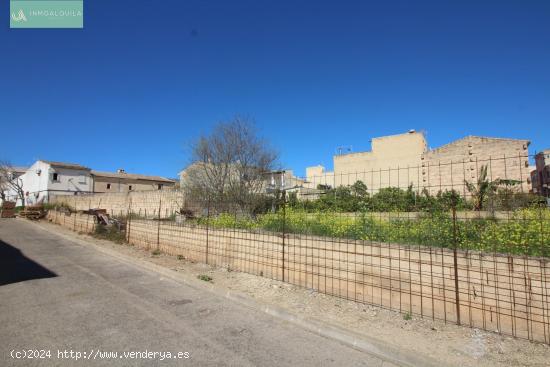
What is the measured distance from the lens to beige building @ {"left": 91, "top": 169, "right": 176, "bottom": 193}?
165ft

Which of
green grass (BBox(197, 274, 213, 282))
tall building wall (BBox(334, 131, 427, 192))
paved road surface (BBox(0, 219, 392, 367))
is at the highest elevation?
tall building wall (BBox(334, 131, 427, 192))

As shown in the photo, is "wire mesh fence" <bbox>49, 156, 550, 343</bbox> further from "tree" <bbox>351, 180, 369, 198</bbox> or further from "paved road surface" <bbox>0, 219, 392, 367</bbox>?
"paved road surface" <bbox>0, 219, 392, 367</bbox>

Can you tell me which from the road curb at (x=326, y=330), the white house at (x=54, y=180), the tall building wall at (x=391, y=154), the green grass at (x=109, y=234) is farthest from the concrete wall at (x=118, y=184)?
the road curb at (x=326, y=330)

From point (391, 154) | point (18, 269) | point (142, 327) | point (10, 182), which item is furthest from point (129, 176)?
point (142, 327)

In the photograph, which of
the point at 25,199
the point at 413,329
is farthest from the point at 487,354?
the point at 25,199

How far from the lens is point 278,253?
6.89 metres

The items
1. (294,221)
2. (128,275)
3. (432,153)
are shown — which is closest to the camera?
(294,221)

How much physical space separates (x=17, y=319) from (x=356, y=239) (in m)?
5.44

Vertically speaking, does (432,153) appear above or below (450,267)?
above

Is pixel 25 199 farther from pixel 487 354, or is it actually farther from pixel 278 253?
pixel 487 354

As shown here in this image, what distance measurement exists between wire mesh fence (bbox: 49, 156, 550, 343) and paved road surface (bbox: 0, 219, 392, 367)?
4.58 feet

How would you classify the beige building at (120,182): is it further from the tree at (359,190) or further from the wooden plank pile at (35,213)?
the tree at (359,190)

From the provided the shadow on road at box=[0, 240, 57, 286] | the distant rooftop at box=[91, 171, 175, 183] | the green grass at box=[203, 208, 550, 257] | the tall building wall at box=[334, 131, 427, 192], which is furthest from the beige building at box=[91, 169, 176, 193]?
the green grass at box=[203, 208, 550, 257]

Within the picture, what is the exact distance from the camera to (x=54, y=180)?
151ft
